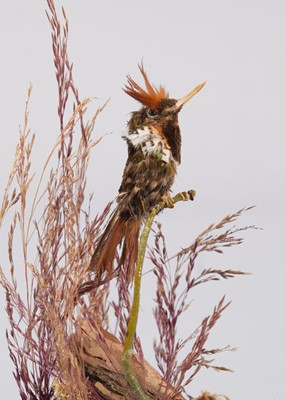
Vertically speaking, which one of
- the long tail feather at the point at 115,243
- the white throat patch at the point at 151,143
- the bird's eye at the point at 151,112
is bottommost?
the long tail feather at the point at 115,243

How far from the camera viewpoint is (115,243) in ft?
6.76

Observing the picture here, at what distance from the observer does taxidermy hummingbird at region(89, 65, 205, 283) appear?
6.67 feet

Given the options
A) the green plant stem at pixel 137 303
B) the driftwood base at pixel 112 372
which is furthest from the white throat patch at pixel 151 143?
the driftwood base at pixel 112 372

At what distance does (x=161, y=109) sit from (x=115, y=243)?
39cm

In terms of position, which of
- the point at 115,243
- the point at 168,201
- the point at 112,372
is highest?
the point at 168,201

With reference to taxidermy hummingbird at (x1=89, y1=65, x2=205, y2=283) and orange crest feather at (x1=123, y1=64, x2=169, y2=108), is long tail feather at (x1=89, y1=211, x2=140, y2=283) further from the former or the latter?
orange crest feather at (x1=123, y1=64, x2=169, y2=108)

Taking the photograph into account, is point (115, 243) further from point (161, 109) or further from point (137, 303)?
point (161, 109)

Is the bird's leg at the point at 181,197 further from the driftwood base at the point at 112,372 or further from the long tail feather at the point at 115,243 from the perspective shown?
the driftwood base at the point at 112,372

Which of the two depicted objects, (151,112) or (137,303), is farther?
(151,112)

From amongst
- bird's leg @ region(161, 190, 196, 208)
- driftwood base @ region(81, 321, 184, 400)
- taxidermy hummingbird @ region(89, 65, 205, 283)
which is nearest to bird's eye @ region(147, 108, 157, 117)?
taxidermy hummingbird @ region(89, 65, 205, 283)

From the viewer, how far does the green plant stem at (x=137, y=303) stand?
6.49ft

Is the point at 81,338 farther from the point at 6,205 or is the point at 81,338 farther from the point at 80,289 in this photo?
the point at 6,205

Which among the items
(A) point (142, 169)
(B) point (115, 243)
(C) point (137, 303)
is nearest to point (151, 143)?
(A) point (142, 169)

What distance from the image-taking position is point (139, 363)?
2096 millimetres
